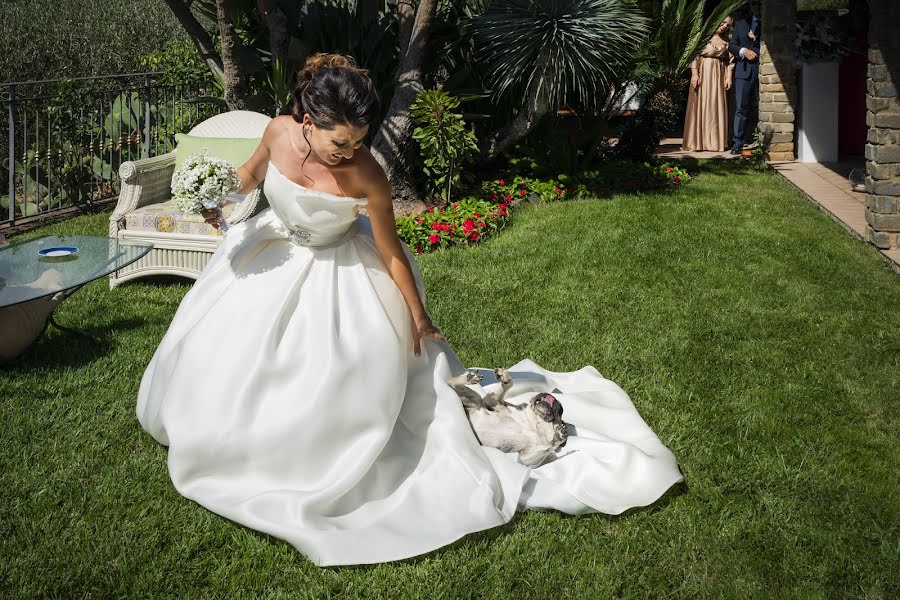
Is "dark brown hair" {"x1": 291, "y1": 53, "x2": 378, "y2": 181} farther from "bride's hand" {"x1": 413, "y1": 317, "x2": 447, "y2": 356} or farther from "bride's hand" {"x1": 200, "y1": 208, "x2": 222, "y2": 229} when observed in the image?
"bride's hand" {"x1": 413, "y1": 317, "x2": 447, "y2": 356}

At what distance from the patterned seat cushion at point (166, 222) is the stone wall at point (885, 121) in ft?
17.8

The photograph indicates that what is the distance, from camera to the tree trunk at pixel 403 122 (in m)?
7.95

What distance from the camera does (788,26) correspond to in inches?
472

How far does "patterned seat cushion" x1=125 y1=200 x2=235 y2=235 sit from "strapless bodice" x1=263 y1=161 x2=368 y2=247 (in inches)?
113

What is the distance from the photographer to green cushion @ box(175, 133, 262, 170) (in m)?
6.70

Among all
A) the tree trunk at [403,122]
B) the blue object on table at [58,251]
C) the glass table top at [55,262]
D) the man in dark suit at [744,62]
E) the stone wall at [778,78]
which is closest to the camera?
the glass table top at [55,262]

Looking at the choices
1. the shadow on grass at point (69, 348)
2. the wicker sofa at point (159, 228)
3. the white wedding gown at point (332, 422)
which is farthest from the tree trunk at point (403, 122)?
the white wedding gown at point (332, 422)

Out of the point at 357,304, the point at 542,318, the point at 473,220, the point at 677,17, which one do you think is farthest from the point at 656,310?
the point at 677,17

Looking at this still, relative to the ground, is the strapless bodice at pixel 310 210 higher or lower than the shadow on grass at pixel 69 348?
higher

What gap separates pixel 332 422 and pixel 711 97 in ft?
38.2

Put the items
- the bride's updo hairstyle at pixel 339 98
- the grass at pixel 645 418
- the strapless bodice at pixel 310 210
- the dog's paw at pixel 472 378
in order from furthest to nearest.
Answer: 1. the dog's paw at pixel 472 378
2. the strapless bodice at pixel 310 210
3. the bride's updo hairstyle at pixel 339 98
4. the grass at pixel 645 418

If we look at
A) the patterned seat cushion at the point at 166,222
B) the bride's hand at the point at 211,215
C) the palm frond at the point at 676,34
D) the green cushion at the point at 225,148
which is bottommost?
the patterned seat cushion at the point at 166,222

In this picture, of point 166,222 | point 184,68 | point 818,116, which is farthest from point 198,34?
point 818,116

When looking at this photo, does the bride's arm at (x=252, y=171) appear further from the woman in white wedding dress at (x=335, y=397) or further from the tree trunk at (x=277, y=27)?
the tree trunk at (x=277, y=27)
